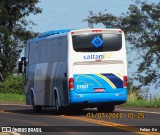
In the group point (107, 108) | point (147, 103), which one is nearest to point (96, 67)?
point (107, 108)

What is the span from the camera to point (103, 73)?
1117 inches

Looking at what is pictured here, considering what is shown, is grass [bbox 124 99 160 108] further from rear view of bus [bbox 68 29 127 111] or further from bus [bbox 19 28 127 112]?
rear view of bus [bbox 68 29 127 111]

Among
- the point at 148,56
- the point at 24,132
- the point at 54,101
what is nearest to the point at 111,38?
the point at 54,101

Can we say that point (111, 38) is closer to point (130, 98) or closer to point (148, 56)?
point (130, 98)

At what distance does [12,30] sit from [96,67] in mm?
50483

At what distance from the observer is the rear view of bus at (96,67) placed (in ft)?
92.0

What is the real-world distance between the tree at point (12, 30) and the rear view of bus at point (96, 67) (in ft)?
155

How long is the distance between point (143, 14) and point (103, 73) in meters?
33.7

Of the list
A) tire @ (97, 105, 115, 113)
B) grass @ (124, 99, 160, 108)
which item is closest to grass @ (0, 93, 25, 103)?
grass @ (124, 99, 160, 108)

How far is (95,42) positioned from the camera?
1115 inches

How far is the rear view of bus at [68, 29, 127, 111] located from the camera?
92.0ft

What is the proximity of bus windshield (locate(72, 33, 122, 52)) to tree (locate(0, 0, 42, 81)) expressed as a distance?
155 ft

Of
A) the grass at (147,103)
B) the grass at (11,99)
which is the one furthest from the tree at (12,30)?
the grass at (147,103)

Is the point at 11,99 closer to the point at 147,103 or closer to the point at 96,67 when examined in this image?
the point at 147,103
